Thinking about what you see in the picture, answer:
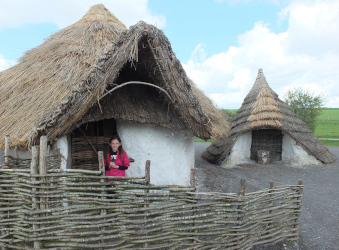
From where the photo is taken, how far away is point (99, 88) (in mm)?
3893

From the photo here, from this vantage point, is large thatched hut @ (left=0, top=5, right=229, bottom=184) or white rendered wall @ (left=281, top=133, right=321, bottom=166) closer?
large thatched hut @ (left=0, top=5, right=229, bottom=184)

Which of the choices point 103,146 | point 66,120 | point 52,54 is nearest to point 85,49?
→ point 52,54

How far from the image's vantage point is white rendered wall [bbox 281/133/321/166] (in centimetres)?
1013

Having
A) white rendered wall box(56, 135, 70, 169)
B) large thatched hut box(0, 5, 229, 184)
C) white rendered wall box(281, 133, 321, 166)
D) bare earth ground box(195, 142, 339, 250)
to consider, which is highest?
large thatched hut box(0, 5, 229, 184)

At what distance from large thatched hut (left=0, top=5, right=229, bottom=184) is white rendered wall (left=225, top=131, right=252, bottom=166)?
4.18 metres

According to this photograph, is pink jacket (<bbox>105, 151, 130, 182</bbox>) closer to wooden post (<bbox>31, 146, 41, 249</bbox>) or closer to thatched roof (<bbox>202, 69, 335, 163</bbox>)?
wooden post (<bbox>31, 146, 41, 249</bbox>)

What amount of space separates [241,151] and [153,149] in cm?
666

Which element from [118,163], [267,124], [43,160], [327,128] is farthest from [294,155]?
[327,128]

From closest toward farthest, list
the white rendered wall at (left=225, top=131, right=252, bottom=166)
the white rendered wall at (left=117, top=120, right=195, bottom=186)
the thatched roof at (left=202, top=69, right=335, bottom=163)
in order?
1. the white rendered wall at (left=117, top=120, right=195, bottom=186)
2. the thatched roof at (left=202, top=69, right=335, bottom=163)
3. the white rendered wall at (left=225, top=131, right=252, bottom=166)

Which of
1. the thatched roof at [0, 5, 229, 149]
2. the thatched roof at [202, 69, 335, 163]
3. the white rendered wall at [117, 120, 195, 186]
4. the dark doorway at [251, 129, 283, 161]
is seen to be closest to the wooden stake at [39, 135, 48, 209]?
the thatched roof at [0, 5, 229, 149]

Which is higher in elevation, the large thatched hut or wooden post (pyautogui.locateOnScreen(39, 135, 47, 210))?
the large thatched hut

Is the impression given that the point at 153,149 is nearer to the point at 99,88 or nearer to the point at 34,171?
the point at 99,88

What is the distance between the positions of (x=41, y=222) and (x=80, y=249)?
0.62 meters

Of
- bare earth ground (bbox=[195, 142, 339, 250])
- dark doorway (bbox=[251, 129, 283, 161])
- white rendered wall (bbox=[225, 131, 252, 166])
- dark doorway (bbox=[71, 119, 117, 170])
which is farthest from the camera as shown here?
dark doorway (bbox=[251, 129, 283, 161])
